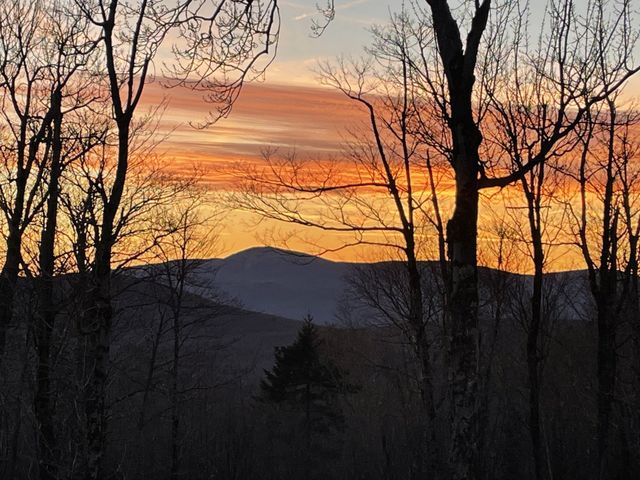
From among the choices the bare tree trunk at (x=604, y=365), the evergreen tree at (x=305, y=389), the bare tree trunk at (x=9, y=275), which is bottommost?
the evergreen tree at (x=305, y=389)

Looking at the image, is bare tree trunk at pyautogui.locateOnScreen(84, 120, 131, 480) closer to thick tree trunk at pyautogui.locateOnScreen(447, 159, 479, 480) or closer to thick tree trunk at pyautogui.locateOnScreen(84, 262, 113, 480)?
thick tree trunk at pyautogui.locateOnScreen(84, 262, 113, 480)

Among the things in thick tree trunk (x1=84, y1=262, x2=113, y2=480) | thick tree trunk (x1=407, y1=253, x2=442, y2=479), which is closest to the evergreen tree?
thick tree trunk (x1=407, y1=253, x2=442, y2=479)

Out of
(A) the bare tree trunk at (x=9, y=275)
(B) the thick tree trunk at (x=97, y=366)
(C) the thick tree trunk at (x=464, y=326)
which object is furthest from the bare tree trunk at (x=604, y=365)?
(A) the bare tree trunk at (x=9, y=275)

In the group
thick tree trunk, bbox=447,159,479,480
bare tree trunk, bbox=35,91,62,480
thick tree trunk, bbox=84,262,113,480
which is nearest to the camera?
thick tree trunk, bbox=447,159,479,480

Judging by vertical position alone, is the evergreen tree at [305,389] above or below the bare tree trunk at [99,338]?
below

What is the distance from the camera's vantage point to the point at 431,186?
1775 centimetres

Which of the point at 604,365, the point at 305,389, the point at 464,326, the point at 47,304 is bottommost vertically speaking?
the point at 305,389

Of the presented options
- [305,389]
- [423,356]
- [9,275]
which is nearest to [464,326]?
[423,356]

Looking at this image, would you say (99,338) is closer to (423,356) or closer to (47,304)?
(47,304)

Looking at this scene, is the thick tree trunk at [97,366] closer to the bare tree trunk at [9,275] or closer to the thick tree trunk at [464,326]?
the bare tree trunk at [9,275]

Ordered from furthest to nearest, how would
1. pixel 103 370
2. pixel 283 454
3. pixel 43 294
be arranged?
pixel 283 454 < pixel 43 294 < pixel 103 370

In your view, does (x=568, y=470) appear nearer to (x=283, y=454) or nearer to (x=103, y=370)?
(x=103, y=370)

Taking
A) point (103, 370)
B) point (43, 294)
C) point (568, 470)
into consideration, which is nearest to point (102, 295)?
point (103, 370)

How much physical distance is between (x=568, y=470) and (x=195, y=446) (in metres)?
17.0
